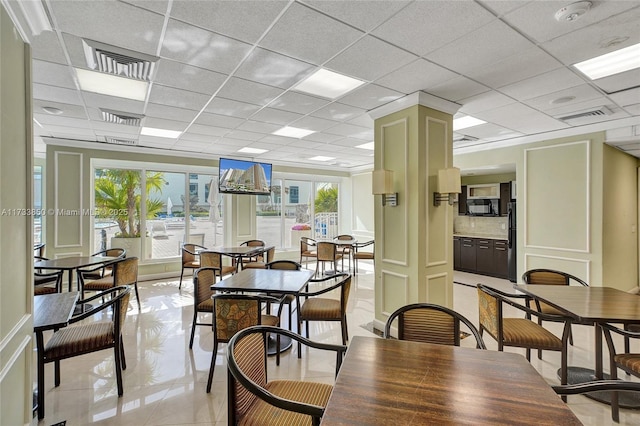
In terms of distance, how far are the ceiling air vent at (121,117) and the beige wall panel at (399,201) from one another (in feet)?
11.0

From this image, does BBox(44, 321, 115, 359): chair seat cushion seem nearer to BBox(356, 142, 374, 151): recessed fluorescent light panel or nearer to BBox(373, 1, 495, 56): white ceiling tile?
BBox(373, 1, 495, 56): white ceiling tile

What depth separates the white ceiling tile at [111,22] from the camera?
1.94 meters

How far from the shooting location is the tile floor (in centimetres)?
223

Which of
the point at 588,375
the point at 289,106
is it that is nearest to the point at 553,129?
the point at 588,375

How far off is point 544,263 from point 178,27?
5919 millimetres

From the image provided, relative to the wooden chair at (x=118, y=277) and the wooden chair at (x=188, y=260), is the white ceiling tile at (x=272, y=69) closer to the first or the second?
the wooden chair at (x=118, y=277)

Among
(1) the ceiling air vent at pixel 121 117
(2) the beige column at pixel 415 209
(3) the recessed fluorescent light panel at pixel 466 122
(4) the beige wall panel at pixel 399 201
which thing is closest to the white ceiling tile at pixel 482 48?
(2) the beige column at pixel 415 209

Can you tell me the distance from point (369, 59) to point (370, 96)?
2.71 feet

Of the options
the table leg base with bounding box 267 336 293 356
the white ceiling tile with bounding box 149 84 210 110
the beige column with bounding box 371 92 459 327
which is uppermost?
the white ceiling tile with bounding box 149 84 210 110

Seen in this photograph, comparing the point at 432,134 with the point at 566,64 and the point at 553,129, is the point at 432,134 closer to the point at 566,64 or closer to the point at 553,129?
the point at 566,64

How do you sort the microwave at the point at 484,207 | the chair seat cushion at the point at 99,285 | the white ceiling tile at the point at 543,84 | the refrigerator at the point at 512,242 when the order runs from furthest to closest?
the microwave at the point at 484,207 < the refrigerator at the point at 512,242 < the chair seat cushion at the point at 99,285 < the white ceiling tile at the point at 543,84

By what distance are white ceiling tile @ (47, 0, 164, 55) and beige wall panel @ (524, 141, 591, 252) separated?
5626mm

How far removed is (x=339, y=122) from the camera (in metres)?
4.41

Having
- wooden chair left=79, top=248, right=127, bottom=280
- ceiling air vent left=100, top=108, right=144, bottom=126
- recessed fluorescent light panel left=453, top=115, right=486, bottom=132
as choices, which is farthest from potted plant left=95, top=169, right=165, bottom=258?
recessed fluorescent light panel left=453, top=115, right=486, bottom=132
